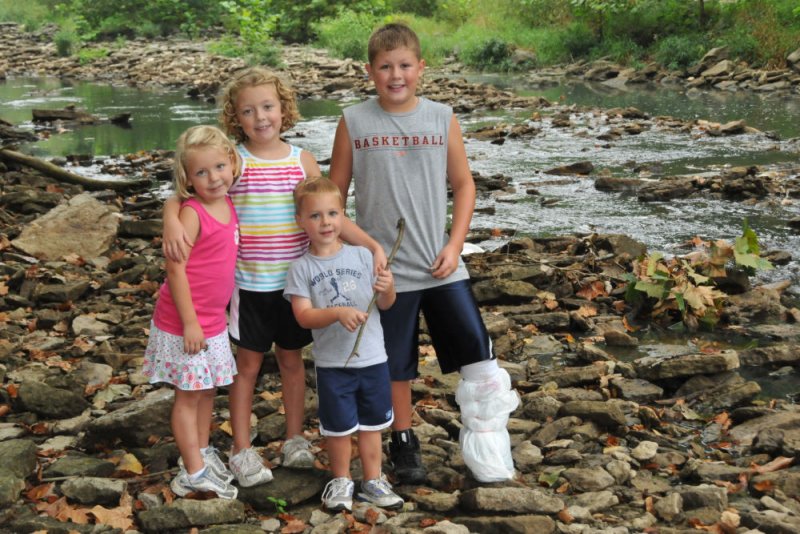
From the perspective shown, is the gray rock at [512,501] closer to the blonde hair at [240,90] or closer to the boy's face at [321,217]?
the boy's face at [321,217]

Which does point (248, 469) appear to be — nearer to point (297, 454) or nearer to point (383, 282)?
point (297, 454)

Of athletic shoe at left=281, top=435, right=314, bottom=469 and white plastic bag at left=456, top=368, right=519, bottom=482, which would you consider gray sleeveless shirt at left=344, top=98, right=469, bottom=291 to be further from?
athletic shoe at left=281, top=435, right=314, bottom=469

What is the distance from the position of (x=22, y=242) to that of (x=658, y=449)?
5672 millimetres

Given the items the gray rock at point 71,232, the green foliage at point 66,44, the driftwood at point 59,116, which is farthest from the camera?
the green foliage at point 66,44

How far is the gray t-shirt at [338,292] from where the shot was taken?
12.1 ft

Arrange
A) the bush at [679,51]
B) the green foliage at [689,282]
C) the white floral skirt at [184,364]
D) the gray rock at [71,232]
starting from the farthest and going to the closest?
the bush at [679,51], the gray rock at [71,232], the green foliage at [689,282], the white floral skirt at [184,364]

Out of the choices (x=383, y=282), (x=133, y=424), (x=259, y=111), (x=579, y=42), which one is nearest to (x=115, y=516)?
(x=133, y=424)

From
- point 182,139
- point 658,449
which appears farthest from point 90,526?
point 658,449

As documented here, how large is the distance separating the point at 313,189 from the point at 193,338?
754mm

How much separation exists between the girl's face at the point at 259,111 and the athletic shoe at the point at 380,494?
1.48 m

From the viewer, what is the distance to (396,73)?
3857 mm

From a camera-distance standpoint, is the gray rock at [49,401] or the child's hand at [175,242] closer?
the child's hand at [175,242]

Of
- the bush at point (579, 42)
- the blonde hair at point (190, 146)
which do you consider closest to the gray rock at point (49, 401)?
the blonde hair at point (190, 146)

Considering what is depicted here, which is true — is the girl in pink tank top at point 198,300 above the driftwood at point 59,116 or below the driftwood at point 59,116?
above
